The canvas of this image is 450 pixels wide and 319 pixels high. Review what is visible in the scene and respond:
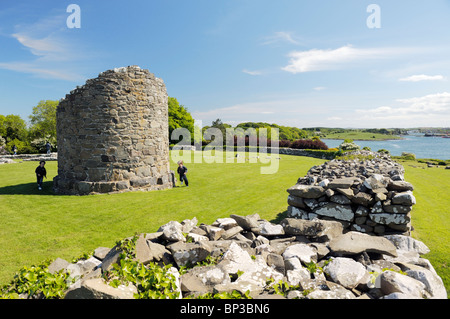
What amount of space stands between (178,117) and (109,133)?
44.2 metres

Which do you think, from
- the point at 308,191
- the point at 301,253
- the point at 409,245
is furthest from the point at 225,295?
the point at 308,191

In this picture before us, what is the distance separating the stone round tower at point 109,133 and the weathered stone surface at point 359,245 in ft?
33.5

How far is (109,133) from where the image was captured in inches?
452

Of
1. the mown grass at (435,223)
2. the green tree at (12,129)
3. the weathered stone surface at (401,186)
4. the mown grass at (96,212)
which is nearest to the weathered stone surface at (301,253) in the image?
the mown grass at (435,223)

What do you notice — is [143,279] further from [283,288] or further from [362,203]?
[362,203]

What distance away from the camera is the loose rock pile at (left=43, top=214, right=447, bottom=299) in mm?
2891

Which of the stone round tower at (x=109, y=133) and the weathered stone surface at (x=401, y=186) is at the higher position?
the stone round tower at (x=109, y=133)

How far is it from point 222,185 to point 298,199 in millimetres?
7515

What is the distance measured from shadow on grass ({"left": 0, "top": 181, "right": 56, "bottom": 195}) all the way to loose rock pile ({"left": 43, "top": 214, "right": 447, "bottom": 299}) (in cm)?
1123

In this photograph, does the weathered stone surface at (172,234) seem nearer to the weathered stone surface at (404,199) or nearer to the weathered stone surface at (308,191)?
the weathered stone surface at (308,191)

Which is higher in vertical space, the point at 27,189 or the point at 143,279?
the point at 143,279

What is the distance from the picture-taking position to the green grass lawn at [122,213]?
6.43 meters

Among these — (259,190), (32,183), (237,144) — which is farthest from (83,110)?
(237,144)

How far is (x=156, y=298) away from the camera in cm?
284
